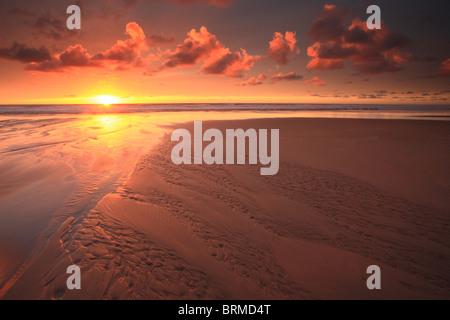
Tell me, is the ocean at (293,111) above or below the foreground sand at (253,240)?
above

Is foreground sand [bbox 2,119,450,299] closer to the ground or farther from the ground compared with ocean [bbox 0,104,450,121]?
closer to the ground

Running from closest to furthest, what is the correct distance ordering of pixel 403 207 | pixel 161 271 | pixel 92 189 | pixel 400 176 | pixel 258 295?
pixel 258 295 < pixel 161 271 < pixel 403 207 < pixel 92 189 < pixel 400 176

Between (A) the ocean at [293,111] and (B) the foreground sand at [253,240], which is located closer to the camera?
(B) the foreground sand at [253,240]

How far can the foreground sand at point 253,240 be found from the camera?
3396 millimetres

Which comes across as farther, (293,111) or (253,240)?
(293,111)

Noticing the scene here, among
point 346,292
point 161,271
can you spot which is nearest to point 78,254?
point 161,271

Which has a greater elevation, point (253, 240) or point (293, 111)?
point (293, 111)

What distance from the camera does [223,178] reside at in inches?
313

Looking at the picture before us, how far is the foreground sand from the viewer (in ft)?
11.1

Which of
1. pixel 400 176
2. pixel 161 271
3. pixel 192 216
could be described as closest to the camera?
pixel 161 271

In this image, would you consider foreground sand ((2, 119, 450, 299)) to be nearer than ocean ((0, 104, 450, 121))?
Yes

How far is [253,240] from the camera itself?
4.54 m

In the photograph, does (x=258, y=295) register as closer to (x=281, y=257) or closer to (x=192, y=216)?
(x=281, y=257)

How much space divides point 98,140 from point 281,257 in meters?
14.9
